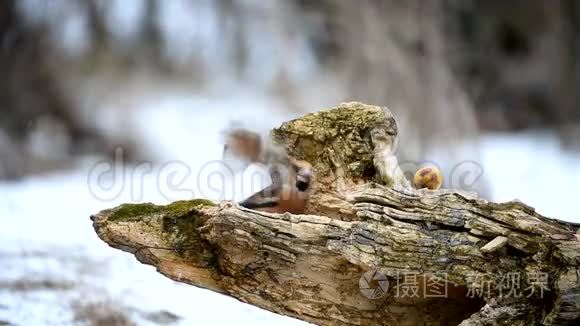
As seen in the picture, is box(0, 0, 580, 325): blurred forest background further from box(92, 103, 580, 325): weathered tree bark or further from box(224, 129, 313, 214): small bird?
box(92, 103, 580, 325): weathered tree bark

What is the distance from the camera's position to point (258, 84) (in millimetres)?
2953

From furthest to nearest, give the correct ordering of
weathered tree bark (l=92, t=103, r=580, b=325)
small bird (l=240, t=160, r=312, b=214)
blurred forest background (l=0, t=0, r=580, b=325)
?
blurred forest background (l=0, t=0, r=580, b=325) → small bird (l=240, t=160, r=312, b=214) → weathered tree bark (l=92, t=103, r=580, b=325)

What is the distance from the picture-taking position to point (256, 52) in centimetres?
296

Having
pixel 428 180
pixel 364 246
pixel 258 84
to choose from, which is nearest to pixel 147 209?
pixel 364 246

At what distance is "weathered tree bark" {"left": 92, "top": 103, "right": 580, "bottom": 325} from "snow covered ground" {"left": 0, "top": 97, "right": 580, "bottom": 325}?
0.25 m

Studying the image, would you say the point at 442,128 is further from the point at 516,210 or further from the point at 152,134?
the point at 516,210

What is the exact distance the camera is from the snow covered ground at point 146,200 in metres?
2.02

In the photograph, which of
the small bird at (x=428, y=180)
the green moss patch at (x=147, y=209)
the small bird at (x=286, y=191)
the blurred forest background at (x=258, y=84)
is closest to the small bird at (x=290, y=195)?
the small bird at (x=286, y=191)

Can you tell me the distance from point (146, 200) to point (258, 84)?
987 millimetres

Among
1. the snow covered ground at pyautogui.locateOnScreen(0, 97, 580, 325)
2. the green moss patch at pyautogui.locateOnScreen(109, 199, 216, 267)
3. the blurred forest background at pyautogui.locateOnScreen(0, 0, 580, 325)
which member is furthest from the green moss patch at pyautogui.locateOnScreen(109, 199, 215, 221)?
the blurred forest background at pyautogui.locateOnScreen(0, 0, 580, 325)

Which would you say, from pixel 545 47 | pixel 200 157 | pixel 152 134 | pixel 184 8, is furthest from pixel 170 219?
pixel 545 47

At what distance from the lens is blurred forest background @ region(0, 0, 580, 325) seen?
8.85 ft

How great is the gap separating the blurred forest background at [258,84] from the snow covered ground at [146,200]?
0.01m

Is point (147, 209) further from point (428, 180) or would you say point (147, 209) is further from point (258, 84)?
point (258, 84)
